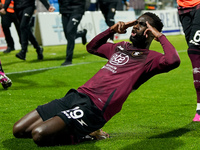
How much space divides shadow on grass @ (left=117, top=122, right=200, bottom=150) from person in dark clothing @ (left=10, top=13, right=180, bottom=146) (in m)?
0.38

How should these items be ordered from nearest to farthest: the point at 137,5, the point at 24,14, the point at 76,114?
1. the point at 76,114
2. the point at 24,14
3. the point at 137,5

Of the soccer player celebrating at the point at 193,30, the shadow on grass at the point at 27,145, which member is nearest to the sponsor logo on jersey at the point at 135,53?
the shadow on grass at the point at 27,145

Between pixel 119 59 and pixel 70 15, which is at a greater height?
pixel 119 59

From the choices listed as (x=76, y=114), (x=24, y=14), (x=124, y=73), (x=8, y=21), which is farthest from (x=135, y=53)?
(x=8, y=21)

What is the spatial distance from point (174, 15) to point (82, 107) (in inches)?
653

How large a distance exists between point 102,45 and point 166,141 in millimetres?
1173

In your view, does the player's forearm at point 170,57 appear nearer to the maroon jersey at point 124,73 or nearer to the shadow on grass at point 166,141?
the maroon jersey at point 124,73

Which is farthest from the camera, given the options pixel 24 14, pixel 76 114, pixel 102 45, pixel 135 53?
pixel 24 14

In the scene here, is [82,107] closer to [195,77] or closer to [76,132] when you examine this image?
[76,132]

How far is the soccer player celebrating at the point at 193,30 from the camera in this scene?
4500 millimetres

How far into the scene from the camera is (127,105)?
5293 millimetres

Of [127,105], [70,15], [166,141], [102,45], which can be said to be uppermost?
[102,45]

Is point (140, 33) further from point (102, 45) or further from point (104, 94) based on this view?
point (104, 94)

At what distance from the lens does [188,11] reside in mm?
4770
